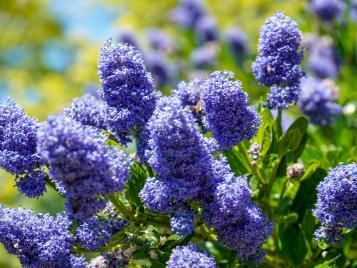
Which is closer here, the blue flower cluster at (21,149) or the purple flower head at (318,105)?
the blue flower cluster at (21,149)

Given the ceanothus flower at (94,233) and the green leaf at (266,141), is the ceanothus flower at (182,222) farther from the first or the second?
the green leaf at (266,141)

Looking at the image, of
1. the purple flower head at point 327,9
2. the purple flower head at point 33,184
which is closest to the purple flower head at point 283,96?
the purple flower head at point 33,184

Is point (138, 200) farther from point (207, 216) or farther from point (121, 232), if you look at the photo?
point (207, 216)

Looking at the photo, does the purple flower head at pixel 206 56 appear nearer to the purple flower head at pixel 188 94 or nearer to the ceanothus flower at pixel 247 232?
the purple flower head at pixel 188 94

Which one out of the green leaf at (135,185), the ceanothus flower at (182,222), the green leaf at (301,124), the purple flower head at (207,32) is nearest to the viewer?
the ceanothus flower at (182,222)

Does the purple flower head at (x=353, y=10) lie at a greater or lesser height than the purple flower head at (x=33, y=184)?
greater

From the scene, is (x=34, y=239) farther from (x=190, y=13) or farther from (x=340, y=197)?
(x=190, y=13)

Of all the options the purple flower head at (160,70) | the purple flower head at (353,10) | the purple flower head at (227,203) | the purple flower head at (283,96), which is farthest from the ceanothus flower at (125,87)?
the purple flower head at (160,70)

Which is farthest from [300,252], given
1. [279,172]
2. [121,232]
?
[121,232]

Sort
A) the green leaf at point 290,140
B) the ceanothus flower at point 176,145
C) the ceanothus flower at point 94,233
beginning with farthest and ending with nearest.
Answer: the green leaf at point 290,140 < the ceanothus flower at point 94,233 < the ceanothus flower at point 176,145

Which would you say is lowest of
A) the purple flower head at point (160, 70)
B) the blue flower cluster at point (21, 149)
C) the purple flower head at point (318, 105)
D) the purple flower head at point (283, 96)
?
the blue flower cluster at point (21, 149)
